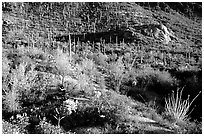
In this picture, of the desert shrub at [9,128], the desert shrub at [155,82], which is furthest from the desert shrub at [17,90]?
the desert shrub at [155,82]

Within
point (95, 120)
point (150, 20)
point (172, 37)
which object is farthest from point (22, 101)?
point (150, 20)

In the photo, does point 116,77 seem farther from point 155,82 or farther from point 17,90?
point 17,90

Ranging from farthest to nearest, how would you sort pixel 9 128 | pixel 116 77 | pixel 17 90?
1. pixel 116 77
2. pixel 17 90
3. pixel 9 128

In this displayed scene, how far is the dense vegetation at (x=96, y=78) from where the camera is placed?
745 centimetres

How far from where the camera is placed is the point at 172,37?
20438 millimetres

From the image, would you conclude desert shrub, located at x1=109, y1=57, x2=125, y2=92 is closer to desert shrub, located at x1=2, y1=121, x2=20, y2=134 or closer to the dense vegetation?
the dense vegetation

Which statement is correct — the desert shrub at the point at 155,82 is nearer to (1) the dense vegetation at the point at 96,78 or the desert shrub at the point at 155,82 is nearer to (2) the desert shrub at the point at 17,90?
(1) the dense vegetation at the point at 96,78

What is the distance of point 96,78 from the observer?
10703mm

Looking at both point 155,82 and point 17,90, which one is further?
point 155,82

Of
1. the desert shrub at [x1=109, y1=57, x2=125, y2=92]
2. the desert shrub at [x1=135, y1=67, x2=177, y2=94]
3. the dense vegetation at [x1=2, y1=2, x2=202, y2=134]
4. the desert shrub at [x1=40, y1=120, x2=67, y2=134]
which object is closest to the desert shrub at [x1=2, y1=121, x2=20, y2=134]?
the dense vegetation at [x1=2, y1=2, x2=202, y2=134]

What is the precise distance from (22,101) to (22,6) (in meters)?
16.2

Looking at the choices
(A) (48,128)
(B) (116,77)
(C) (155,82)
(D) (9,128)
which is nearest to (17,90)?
(D) (9,128)

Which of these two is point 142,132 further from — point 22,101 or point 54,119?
point 22,101

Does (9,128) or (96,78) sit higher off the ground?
(96,78)
